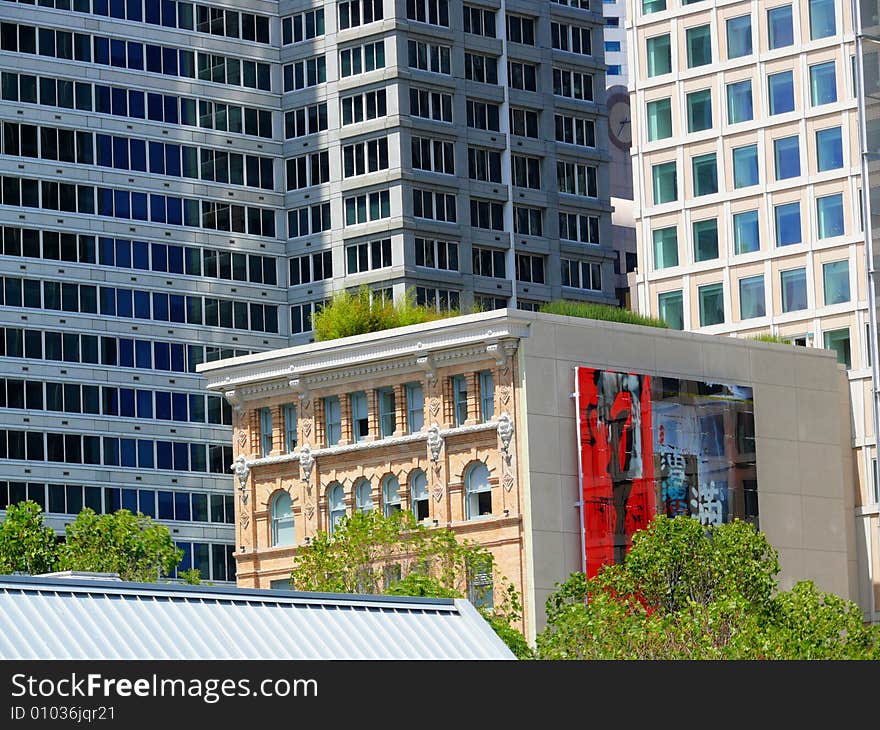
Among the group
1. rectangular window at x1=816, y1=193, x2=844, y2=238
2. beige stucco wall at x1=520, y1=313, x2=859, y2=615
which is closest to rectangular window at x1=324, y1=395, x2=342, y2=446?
beige stucco wall at x1=520, y1=313, x2=859, y2=615

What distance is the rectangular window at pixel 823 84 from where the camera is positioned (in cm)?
12100

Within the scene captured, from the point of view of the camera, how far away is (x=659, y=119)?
128375 mm

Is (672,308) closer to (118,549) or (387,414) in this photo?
(387,414)

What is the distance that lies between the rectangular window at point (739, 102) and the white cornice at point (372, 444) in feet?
92.2

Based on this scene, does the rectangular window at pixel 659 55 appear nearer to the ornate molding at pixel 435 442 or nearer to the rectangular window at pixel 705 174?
the rectangular window at pixel 705 174

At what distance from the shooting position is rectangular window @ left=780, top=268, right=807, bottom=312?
12075 cm

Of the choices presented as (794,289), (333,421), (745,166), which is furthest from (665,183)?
(333,421)

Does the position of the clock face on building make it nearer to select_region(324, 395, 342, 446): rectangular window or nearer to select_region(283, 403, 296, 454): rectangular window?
select_region(283, 403, 296, 454): rectangular window

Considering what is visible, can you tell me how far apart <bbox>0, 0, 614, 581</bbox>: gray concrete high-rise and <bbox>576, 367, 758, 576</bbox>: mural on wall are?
48404mm

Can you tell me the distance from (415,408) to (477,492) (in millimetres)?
5842

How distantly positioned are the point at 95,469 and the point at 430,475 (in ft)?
160

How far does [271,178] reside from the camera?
167m
